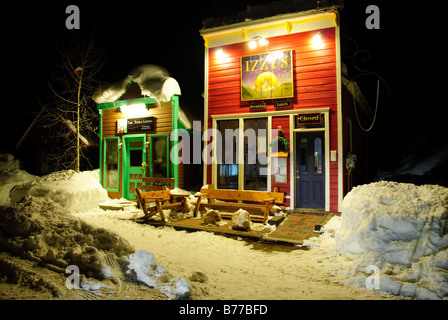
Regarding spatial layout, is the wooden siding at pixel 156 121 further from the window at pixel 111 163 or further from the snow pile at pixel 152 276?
the snow pile at pixel 152 276

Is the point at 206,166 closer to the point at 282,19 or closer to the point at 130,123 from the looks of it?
the point at 130,123

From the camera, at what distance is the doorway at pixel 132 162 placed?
12.1 meters

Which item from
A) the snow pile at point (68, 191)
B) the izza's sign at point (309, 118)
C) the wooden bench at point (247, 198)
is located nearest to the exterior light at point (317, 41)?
the izza's sign at point (309, 118)

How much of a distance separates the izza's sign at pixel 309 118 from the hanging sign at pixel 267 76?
0.83m

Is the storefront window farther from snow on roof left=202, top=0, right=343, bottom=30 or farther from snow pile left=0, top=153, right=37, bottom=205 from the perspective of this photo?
snow pile left=0, top=153, right=37, bottom=205

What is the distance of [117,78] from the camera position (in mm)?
13117

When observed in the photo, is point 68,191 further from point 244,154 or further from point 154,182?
point 244,154

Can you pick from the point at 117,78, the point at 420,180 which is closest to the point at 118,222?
the point at 117,78

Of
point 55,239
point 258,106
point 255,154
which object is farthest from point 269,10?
point 55,239

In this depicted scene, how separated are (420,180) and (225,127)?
12.2m

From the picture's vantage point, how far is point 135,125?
12.0 meters

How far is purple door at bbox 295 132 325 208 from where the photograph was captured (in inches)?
348

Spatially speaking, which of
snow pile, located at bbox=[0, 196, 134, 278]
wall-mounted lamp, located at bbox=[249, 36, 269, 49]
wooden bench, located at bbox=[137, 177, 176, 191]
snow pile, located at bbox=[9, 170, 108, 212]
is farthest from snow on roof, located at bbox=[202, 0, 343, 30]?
snow pile, located at bbox=[0, 196, 134, 278]

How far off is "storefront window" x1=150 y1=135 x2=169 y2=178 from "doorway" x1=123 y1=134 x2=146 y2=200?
0.62 meters
